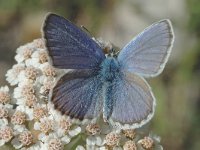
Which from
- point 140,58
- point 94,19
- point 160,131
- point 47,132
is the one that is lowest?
point 160,131

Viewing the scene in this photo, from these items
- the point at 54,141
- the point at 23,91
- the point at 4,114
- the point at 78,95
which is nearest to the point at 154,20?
the point at 23,91

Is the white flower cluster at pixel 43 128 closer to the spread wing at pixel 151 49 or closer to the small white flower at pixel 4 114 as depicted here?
the small white flower at pixel 4 114

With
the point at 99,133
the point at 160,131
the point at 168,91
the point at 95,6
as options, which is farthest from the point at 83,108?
the point at 95,6

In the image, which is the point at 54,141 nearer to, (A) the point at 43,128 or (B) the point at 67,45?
(A) the point at 43,128

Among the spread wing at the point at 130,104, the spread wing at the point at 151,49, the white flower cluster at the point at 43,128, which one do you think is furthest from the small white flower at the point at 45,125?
the spread wing at the point at 151,49

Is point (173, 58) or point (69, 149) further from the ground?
point (173, 58)

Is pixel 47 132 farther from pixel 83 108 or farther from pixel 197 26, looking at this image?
pixel 197 26
